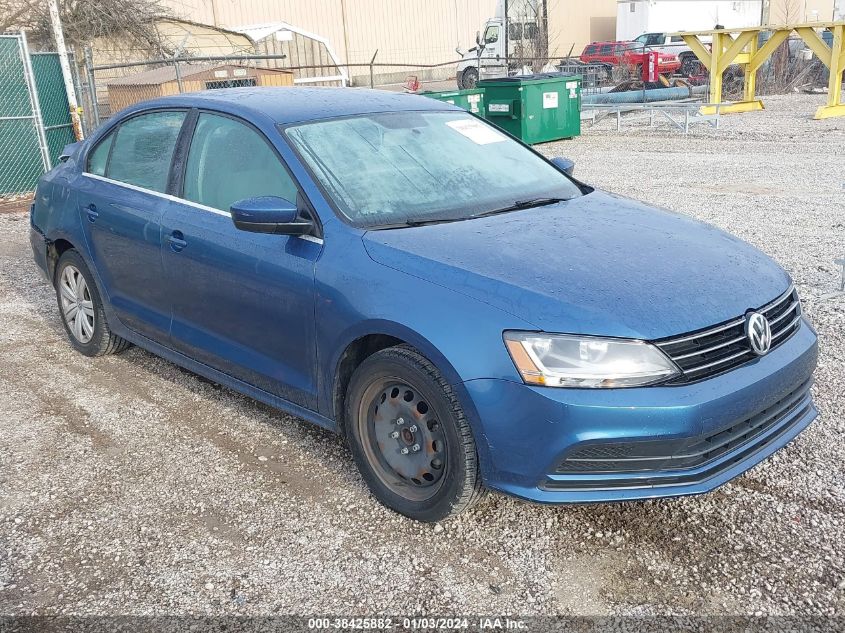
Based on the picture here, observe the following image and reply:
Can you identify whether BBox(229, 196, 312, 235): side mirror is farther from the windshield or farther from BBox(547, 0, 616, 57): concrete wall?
BBox(547, 0, 616, 57): concrete wall

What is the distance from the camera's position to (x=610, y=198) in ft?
13.9

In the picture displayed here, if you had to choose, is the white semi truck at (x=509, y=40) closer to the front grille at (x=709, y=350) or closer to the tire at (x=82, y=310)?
the tire at (x=82, y=310)

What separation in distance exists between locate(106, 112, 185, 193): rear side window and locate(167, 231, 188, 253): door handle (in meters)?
0.34

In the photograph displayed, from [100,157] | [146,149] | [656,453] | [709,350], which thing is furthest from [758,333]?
[100,157]

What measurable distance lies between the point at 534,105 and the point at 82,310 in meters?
13.1

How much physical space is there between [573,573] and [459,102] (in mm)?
14148

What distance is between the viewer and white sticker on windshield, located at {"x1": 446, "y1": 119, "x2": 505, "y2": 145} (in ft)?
14.5

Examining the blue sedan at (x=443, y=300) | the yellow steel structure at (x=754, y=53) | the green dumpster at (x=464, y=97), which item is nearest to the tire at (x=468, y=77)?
the yellow steel structure at (x=754, y=53)

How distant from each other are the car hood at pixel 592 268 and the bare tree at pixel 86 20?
22809mm

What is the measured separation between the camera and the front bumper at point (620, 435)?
2789 mm

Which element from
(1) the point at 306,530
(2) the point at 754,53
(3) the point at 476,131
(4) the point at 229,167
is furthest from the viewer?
(2) the point at 754,53

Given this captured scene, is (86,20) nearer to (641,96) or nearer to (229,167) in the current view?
(641,96)

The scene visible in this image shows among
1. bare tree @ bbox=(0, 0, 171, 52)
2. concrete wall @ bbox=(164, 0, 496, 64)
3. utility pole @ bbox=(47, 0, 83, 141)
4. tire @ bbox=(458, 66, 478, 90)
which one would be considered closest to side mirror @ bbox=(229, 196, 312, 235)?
utility pole @ bbox=(47, 0, 83, 141)

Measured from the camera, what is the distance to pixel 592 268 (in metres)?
3.17
